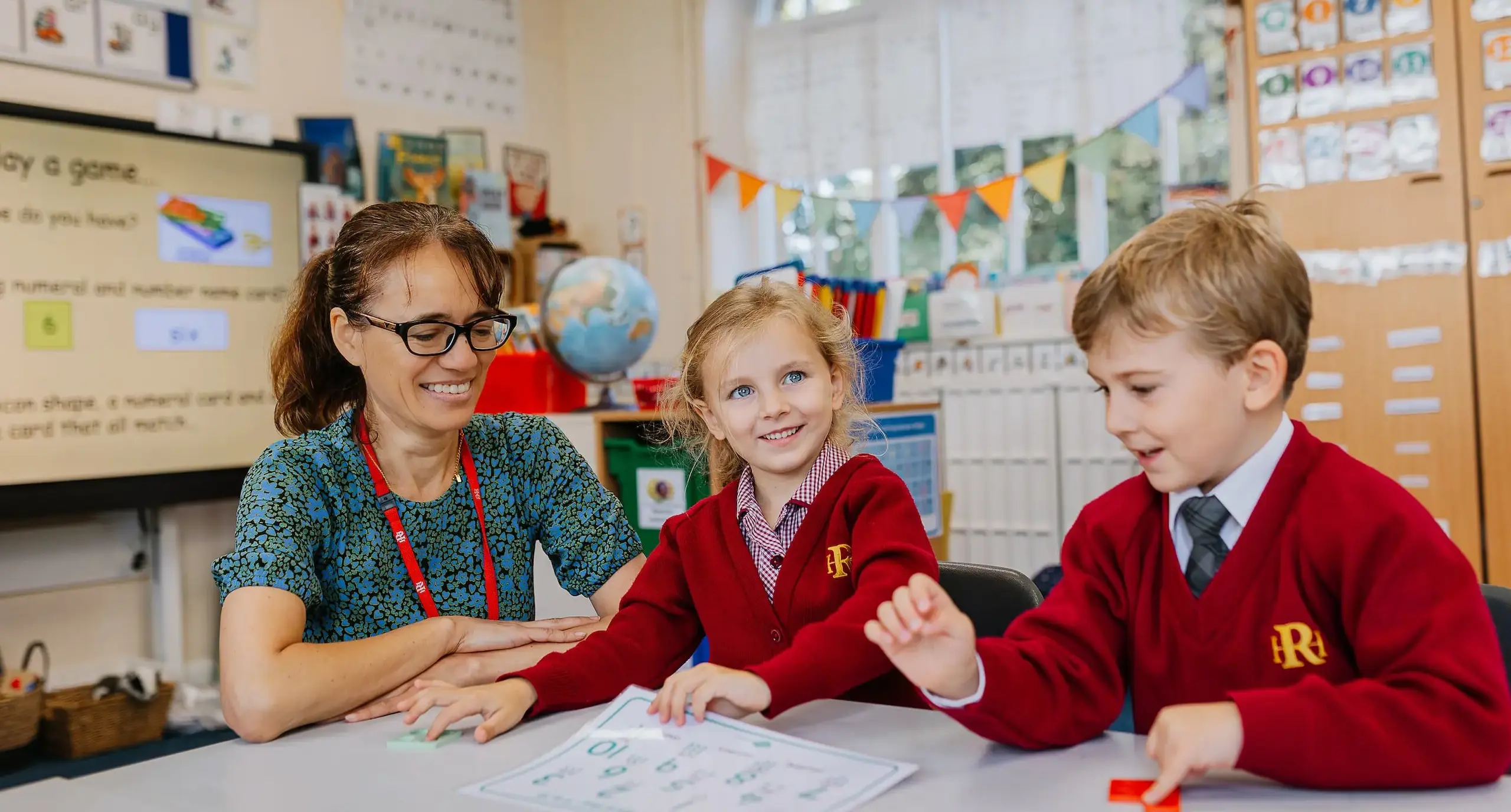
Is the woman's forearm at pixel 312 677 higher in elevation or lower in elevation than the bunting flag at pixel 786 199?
lower

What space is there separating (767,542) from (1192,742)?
0.60 m

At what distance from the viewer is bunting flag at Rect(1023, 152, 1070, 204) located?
12.5 feet

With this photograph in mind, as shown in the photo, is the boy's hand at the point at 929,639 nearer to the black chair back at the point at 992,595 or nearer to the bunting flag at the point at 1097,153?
the black chair back at the point at 992,595

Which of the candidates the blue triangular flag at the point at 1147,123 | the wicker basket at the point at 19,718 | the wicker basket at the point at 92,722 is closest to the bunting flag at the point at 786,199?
the blue triangular flag at the point at 1147,123

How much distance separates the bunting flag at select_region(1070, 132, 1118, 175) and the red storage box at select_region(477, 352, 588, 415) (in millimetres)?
1879

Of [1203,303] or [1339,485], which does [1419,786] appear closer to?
[1339,485]

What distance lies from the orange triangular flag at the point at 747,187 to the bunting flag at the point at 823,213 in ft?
0.70

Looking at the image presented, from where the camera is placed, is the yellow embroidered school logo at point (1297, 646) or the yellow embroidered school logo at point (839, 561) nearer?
the yellow embroidered school logo at point (1297, 646)

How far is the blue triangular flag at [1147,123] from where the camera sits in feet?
12.0

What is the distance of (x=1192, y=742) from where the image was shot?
0.75 meters

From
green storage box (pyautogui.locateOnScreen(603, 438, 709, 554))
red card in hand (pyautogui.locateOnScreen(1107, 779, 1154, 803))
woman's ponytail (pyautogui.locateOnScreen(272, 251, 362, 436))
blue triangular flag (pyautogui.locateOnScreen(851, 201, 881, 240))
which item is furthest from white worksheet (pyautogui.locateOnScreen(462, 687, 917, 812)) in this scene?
blue triangular flag (pyautogui.locateOnScreen(851, 201, 881, 240))

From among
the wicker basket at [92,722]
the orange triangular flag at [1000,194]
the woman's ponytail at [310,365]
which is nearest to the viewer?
the woman's ponytail at [310,365]

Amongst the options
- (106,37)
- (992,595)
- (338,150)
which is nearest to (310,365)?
(992,595)

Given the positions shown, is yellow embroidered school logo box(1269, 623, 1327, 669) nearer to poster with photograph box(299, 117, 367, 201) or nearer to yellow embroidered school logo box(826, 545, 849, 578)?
yellow embroidered school logo box(826, 545, 849, 578)
